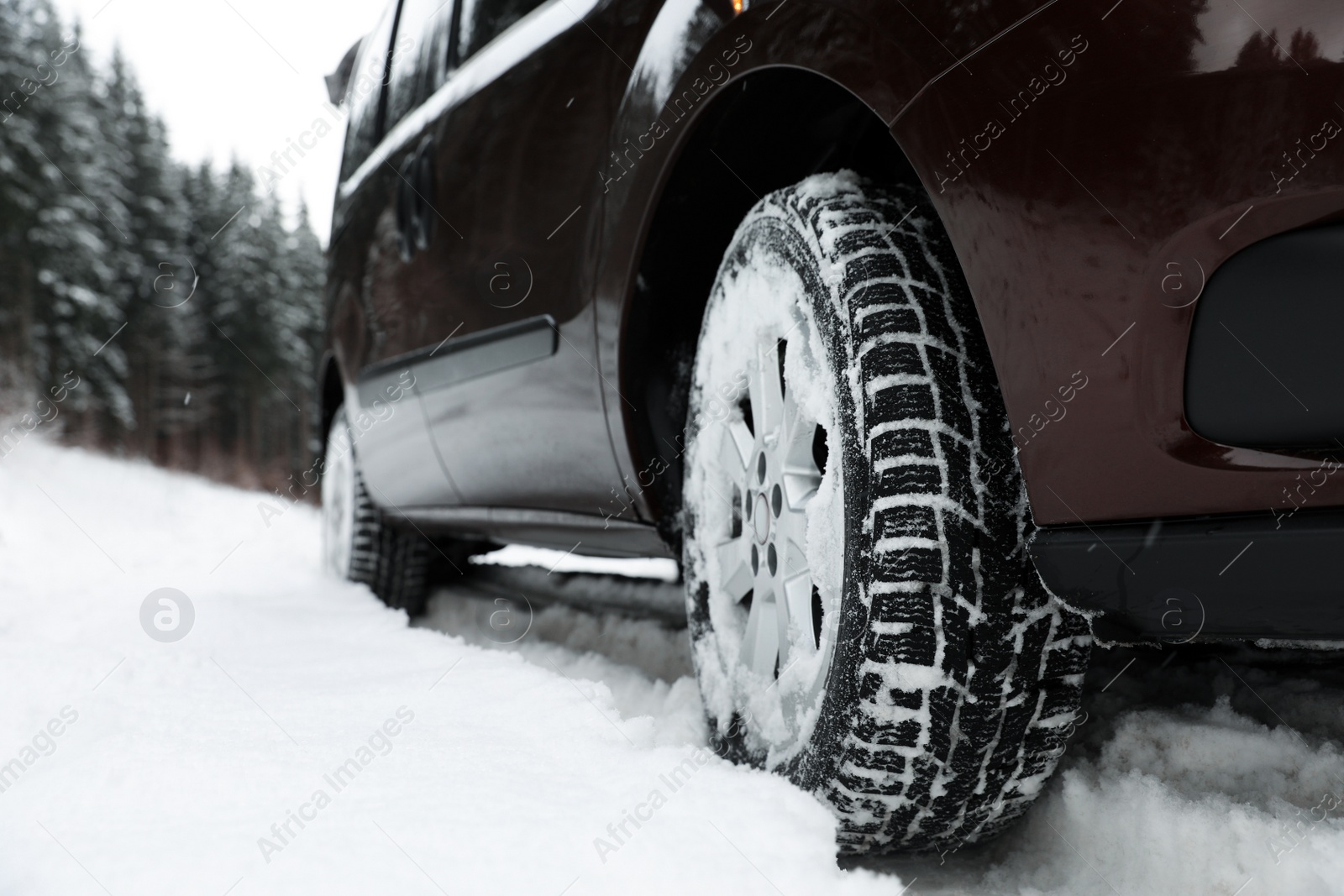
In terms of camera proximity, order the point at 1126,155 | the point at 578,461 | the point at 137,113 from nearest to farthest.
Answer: the point at 1126,155 → the point at 578,461 → the point at 137,113

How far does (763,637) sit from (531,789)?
1.22 feet

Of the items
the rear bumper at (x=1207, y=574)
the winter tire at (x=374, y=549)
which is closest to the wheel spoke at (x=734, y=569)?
the rear bumper at (x=1207, y=574)

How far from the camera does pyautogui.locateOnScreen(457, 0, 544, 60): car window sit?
2.06m

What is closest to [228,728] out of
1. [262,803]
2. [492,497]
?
[262,803]

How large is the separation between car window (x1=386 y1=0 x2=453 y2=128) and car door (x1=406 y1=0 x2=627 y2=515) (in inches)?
4.4

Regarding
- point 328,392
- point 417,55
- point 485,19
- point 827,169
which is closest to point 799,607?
point 827,169

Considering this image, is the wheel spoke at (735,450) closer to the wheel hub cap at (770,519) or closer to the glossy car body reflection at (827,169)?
the wheel hub cap at (770,519)

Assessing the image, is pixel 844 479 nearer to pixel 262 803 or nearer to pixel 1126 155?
pixel 1126 155

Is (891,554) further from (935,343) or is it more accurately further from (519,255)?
(519,255)

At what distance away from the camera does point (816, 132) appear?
4.95 ft

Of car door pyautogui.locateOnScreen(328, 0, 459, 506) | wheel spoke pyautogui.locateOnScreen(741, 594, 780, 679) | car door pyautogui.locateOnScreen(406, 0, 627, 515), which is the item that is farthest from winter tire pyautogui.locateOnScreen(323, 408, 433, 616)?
wheel spoke pyautogui.locateOnScreen(741, 594, 780, 679)

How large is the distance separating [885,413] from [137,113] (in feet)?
110

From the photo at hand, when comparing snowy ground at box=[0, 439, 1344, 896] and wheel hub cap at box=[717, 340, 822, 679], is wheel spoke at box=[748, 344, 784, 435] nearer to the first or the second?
wheel hub cap at box=[717, 340, 822, 679]

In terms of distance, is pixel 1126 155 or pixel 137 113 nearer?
pixel 1126 155
